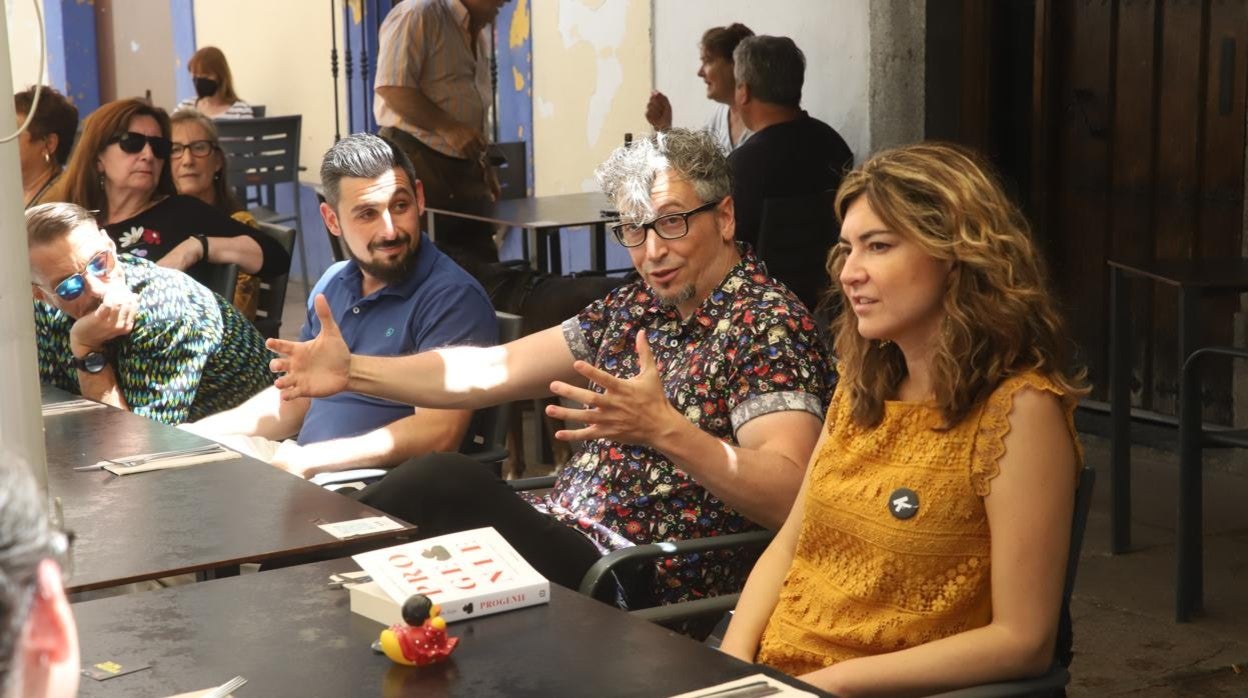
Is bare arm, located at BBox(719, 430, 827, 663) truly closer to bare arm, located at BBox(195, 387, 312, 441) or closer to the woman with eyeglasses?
bare arm, located at BBox(195, 387, 312, 441)

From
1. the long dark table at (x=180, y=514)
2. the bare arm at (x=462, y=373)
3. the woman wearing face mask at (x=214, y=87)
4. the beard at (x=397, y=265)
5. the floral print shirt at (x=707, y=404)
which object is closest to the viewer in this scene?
the long dark table at (x=180, y=514)

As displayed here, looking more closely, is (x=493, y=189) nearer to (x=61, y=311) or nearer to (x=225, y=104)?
(x=61, y=311)

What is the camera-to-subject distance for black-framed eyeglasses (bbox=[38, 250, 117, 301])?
3.60 meters

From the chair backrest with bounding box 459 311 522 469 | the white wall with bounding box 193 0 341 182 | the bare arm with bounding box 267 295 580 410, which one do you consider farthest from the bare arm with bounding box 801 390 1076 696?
the white wall with bounding box 193 0 341 182

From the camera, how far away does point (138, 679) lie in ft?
5.73

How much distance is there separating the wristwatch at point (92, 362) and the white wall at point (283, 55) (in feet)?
20.9

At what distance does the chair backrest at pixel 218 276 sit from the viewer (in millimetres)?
4691

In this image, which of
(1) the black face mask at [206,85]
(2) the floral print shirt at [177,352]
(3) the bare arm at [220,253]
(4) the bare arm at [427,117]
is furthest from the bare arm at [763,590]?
(1) the black face mask at [206,85]

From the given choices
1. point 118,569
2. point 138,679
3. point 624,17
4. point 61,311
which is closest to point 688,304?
point 118,569

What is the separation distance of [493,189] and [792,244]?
1781 mm

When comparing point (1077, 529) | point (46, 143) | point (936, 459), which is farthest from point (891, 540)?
point (46, 143)

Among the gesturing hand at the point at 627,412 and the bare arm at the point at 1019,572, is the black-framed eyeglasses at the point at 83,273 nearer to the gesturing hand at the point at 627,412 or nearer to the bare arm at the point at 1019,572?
the gesturing hand at the point at 627,412

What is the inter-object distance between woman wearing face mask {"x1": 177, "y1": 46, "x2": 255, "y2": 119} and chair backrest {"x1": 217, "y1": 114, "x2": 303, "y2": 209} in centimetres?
88

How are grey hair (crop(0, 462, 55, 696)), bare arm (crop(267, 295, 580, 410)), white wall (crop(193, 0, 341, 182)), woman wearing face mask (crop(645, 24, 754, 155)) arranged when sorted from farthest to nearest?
white wall (crop(193, 0, 341, 182)), woman wearing face mask (crop(645, 24, 754, 155)), bare arm (crop(267, 295, 580, 410)), grey hair (crop(0, 462, 55, 696))
